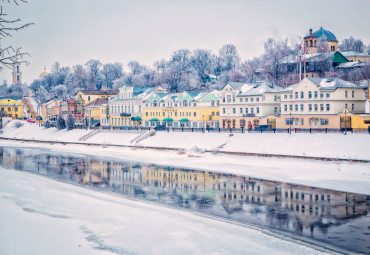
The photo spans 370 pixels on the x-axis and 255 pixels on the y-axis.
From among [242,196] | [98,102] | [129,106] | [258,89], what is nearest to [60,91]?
[98,102]

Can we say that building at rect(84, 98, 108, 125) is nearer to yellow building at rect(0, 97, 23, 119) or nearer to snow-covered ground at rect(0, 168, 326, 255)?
yellow building at rect(0, 97, 23, 119)

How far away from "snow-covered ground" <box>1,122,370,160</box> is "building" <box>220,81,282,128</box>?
809 centimetres

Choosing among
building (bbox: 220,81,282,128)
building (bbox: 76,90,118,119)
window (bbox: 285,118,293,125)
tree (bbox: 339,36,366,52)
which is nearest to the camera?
window (bbox: 285,118,293,125)

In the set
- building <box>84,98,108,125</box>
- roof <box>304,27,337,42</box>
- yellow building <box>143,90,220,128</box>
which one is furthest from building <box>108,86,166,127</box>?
roof <box>304,27,337,42</box>

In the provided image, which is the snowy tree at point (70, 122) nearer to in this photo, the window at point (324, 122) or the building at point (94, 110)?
the building at point (94, 110)

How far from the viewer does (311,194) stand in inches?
1270

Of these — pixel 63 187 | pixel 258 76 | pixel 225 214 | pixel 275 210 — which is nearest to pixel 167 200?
pixel 225 214

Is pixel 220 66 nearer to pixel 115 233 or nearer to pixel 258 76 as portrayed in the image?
pixel 258 76

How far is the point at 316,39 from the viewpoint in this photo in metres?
116

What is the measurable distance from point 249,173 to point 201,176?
465cm

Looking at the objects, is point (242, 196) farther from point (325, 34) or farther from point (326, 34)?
point (326, 34)

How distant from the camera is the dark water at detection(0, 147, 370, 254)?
2381 cm

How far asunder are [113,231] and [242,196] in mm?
12092

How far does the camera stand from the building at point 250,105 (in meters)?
67.4
